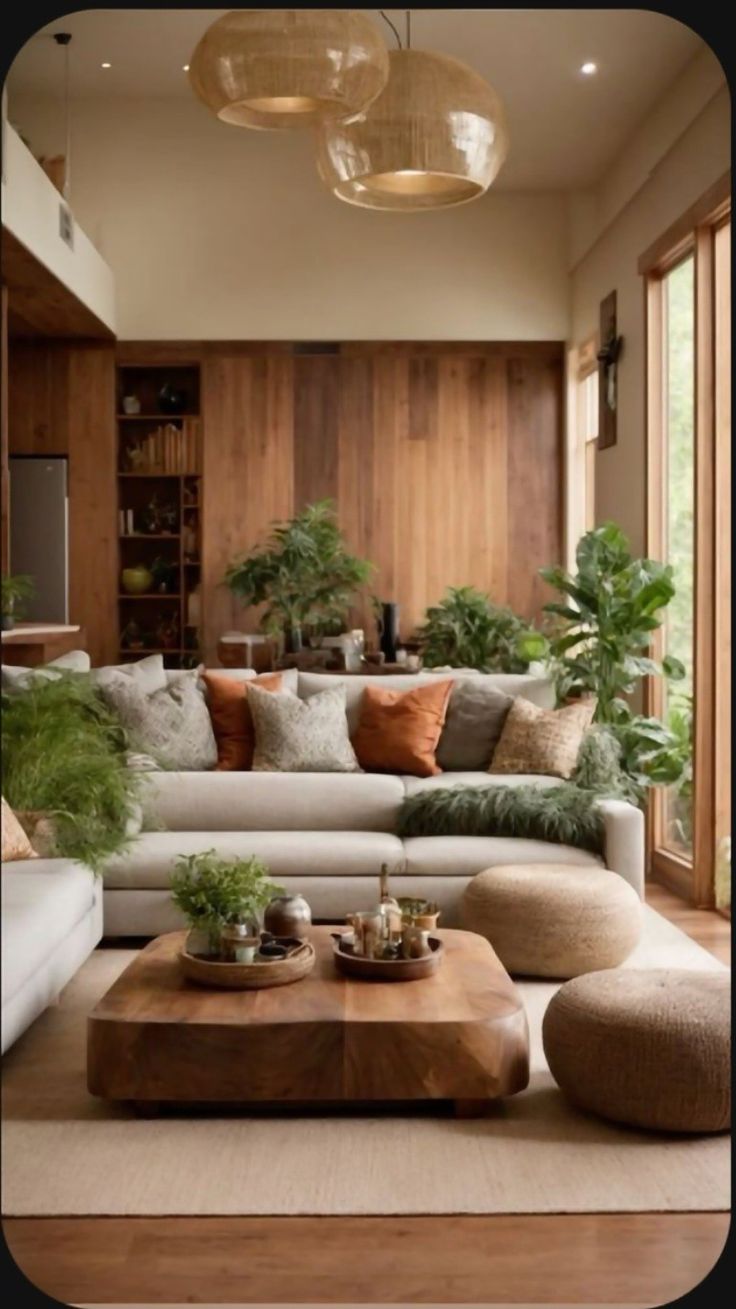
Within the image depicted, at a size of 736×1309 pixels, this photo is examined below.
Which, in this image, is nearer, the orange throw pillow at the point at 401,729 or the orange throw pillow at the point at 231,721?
the orange throw pillow at the point at 231,721

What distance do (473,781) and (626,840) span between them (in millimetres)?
521

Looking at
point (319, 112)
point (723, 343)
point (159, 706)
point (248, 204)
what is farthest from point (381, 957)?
point (248, 204)

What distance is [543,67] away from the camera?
3.36 m

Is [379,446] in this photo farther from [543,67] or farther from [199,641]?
[543,67]

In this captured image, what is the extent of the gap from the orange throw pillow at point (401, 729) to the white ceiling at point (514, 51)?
5.89 feet

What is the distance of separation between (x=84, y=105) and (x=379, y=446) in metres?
3.91

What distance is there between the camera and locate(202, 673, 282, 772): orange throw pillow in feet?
15.7

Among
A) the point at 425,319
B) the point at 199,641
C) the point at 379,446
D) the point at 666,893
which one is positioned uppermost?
the point at 425,319

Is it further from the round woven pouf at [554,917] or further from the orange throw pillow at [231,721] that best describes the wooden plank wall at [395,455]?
the round woven pouf at [554,917]

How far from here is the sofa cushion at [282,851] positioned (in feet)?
10.6

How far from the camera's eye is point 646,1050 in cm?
313

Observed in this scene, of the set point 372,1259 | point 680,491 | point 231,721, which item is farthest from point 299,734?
point 372,1259

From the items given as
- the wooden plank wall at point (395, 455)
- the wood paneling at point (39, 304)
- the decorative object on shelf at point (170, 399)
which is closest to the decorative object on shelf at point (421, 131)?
the wood paneling at point (39, 304)

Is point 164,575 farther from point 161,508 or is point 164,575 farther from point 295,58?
point 295,58
